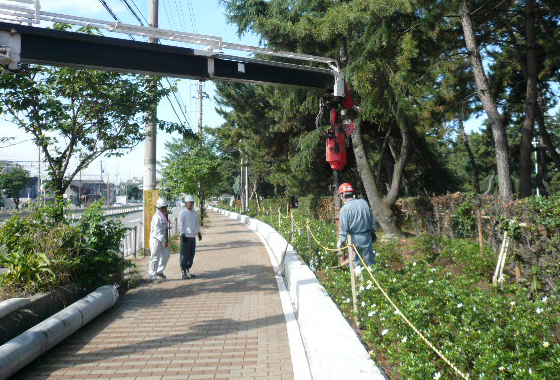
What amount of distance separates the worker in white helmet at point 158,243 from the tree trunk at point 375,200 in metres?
8.21

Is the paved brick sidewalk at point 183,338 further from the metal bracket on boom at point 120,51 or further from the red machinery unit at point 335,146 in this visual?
the metal bracket on boom at point 120,51

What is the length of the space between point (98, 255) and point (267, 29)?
33.6 ft

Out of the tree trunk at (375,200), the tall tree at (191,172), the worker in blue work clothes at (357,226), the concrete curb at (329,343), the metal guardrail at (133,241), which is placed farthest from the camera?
the tall tree at (191,172)

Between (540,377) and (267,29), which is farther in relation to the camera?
(267,29)

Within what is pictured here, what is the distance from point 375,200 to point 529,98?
5800 mm

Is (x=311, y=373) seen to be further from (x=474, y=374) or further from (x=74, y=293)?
A: (x=74, y=293)

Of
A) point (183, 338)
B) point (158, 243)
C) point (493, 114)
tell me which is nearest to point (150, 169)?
point (158, 243)

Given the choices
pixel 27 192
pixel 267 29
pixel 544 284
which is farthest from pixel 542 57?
pixel 27 192

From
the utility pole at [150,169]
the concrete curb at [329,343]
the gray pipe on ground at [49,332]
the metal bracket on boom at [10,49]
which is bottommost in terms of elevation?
the gray pipe on ground at [49,332]

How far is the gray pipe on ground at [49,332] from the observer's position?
4.34 m

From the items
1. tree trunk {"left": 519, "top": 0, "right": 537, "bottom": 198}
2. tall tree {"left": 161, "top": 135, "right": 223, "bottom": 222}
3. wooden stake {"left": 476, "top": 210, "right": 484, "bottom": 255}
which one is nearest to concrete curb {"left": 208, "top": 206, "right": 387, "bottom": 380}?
wooden stake {"left": 476, "top": 210, "right": 484, "bottom": 255}

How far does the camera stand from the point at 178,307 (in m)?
7.25

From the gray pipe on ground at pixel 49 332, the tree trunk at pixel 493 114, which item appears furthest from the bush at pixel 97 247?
the tree trunk at pixel 493 114

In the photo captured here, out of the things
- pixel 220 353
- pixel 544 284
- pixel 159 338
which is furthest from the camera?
pixel 544 284
